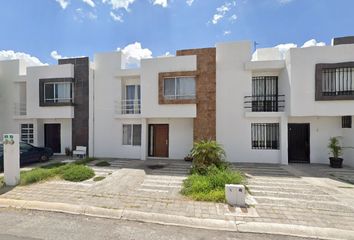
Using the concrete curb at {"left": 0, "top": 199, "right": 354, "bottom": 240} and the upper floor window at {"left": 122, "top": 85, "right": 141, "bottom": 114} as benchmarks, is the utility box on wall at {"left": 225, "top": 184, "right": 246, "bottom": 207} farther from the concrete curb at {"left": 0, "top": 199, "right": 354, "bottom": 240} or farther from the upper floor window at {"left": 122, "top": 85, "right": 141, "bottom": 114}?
the upper floor window at {"left": 122, "top": 85, "right": 141, "bottom": 114}

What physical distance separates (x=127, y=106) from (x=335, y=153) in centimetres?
1303

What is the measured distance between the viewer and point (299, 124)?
43.3ft

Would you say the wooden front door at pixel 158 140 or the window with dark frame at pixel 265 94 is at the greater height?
the window with dark frame at pixel 265 94

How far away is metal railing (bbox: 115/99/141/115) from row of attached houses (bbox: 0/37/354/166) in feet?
0.23

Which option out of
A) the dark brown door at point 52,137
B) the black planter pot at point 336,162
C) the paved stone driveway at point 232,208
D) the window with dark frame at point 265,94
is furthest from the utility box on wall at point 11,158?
the black planter pot at point 336,162

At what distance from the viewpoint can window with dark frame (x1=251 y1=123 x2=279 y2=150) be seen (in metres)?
13.0

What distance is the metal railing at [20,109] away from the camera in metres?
16.4

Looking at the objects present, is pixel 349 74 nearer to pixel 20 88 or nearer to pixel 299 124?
pixel 299 124

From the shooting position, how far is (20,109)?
54.4 ft

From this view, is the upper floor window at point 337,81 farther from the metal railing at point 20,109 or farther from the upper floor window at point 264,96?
the metal railing at point 20,109

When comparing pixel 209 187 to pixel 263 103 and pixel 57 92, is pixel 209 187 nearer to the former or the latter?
pixel 263 103

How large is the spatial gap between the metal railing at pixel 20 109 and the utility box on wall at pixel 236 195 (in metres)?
17.2

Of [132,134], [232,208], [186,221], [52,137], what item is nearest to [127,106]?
[132,134]

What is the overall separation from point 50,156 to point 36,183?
21.2 ft
